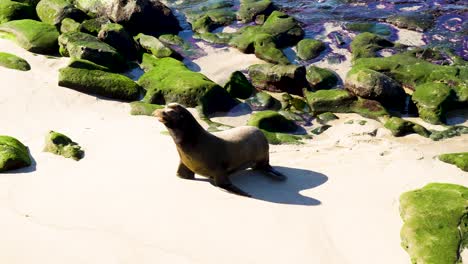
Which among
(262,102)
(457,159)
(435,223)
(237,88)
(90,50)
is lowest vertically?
(262,102)

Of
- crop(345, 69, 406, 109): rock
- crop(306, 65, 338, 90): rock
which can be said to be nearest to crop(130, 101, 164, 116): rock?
crop(306, 65, 338, 90): rock

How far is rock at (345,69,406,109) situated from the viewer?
546 inches

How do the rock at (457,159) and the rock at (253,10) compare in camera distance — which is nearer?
the rock at (457,159)

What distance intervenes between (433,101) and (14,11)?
42.3 feet

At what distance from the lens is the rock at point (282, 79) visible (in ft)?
49.0

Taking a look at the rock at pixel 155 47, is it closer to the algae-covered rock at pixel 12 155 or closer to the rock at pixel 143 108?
the rock at pixel 143 108

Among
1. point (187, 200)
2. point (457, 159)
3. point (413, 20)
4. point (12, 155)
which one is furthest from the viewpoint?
point (413, 20)

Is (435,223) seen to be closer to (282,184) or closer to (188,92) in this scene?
(282,184)

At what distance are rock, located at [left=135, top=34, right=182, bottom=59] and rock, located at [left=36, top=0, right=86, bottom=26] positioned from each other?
2.35 metres

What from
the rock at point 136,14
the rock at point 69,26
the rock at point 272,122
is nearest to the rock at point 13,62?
the rock at point 69,26

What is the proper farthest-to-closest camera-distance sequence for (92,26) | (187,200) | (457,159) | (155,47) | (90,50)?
(92,26)
(155,47)
(90,50)
(457,159)
(187,200)

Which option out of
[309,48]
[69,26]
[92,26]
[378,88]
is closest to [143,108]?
[378,88]

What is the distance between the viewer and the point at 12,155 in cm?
957

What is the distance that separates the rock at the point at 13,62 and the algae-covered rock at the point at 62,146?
4.58 meters
